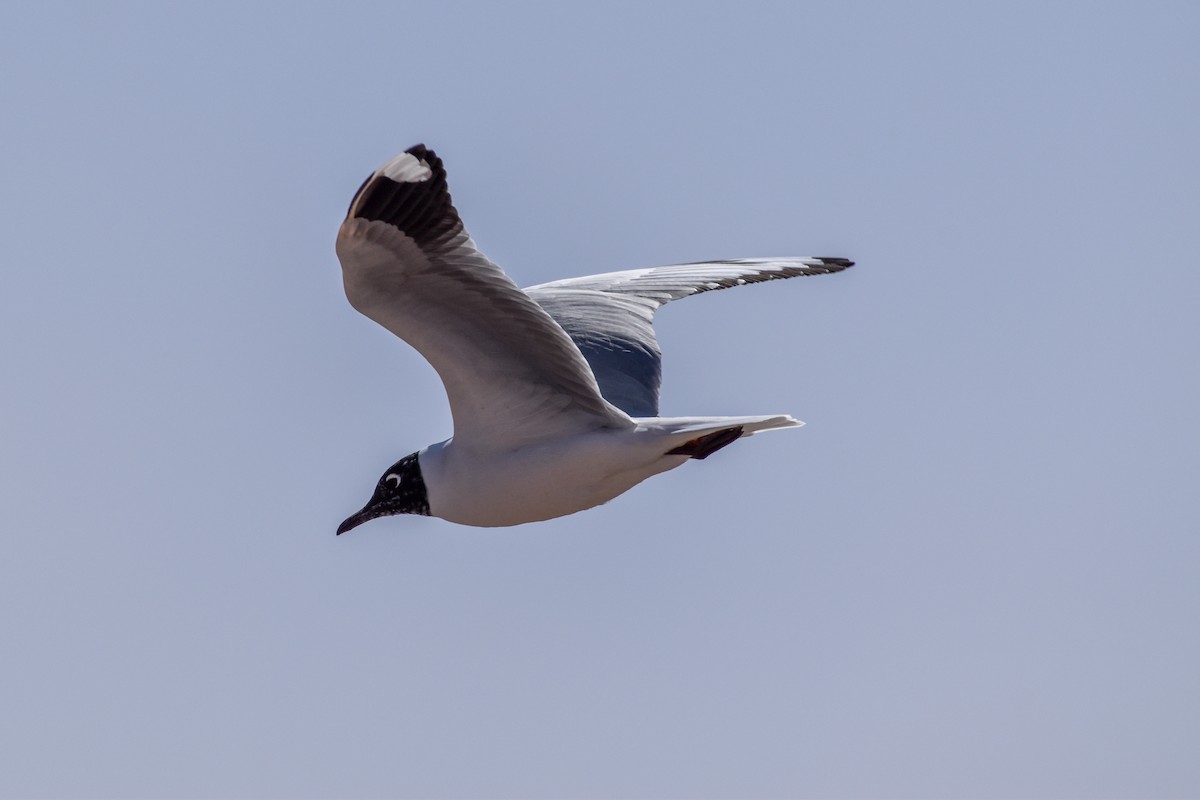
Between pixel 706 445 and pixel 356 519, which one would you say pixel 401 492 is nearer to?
pixel 356 519

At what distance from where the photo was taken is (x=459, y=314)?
29.1 feet

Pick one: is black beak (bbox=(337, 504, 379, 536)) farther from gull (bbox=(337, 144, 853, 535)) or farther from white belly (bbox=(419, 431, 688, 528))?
white belly (bbox=(419, 431, 688, 528))

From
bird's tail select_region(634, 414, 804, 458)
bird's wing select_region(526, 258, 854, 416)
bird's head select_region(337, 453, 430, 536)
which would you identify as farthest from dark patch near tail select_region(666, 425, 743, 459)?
bird's head select_region(337, 453, 430, 536)

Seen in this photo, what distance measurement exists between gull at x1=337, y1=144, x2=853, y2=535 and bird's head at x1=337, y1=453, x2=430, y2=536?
0.01m

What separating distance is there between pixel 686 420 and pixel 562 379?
0.63 m

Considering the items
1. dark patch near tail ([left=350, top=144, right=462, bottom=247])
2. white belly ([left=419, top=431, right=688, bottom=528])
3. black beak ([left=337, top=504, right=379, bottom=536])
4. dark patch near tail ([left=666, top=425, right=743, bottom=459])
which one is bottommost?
black beak ([left=337, top=504, right=379, bottom=536])

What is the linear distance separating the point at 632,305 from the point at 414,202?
3308 millimetres

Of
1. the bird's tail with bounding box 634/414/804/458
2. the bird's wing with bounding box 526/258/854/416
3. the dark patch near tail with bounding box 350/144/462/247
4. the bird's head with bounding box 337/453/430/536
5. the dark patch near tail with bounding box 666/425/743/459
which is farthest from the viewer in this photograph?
the bird's wing with bounding box 526/258/854/416

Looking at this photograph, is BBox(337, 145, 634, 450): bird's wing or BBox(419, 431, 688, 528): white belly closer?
BBox(337, 145, 634, 450): bird's wing

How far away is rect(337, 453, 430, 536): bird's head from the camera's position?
33.8ft

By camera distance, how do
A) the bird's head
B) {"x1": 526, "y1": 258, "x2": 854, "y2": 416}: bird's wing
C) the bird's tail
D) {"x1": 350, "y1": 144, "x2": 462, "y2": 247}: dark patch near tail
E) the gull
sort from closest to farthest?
1. {"x1": 350, "y1": 144, "x2": 462, "y2": 247}: dark patch near tail
2. the gull
3. the bird's tail
4. the bird's head
5. {"x1": 526, "y1": 258, "x2": 854, "y2": 416}: bird's wing

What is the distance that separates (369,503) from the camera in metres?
10.8

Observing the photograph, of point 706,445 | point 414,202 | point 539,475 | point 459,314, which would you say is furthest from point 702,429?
point 414,202

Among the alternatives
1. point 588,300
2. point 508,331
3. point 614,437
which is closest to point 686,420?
point 614,437
